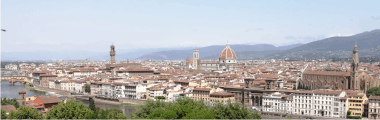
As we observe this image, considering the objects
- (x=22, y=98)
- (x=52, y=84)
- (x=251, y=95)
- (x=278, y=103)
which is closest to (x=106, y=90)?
(x=52, y=84)

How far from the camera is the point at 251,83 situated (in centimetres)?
4334

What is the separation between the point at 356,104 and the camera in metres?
33.1

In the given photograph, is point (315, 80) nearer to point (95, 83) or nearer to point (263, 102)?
point (263, 102)

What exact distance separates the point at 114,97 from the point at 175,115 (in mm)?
27404

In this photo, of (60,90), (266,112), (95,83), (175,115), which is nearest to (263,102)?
(266,112)

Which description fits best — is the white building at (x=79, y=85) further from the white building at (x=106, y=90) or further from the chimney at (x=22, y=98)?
the chimney at (x=22, y=98)

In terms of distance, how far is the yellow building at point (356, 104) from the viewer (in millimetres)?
32750

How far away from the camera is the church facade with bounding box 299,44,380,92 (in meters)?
42.8

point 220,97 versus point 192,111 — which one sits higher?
point 192,111

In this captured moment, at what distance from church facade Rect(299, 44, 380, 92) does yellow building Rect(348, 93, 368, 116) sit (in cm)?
934

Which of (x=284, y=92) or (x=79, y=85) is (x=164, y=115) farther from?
(x=79, y=85)

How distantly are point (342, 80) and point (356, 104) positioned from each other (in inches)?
492

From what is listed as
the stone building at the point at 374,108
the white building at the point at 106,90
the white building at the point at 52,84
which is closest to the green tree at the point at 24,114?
the stone building at the point at 374,108

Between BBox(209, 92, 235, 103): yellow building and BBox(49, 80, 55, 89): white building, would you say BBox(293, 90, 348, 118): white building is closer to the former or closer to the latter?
BBox(209, 92, 235, 103): yellow building
